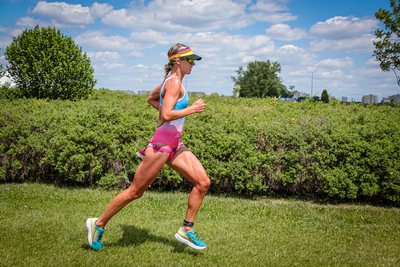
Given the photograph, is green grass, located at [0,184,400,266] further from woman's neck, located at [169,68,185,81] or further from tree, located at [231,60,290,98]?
tree, located at [231,60,290,98]

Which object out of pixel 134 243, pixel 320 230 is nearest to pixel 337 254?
pixel 320 230

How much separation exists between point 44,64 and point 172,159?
33.4 feet

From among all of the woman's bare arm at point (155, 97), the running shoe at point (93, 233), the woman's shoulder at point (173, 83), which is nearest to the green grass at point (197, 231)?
the running shoe at point (93, 233)

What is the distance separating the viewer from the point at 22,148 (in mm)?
6609

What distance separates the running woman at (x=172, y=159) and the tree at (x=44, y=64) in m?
9.58

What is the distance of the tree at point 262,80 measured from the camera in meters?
64.9

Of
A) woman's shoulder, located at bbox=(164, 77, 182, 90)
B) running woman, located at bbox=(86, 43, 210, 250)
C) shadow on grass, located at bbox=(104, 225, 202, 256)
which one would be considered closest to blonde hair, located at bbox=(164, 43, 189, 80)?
running woman, located at bbox=(86, 43, 210, 250)

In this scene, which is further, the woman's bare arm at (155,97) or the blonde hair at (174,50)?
the woman's bare arm at (155,97)

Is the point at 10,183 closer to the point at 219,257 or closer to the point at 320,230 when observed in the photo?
the point at 219,257

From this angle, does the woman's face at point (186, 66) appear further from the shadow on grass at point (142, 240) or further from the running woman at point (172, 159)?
the shadow on grass at point (142, 240)

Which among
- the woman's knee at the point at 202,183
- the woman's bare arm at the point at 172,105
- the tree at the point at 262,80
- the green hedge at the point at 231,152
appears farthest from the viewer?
the tree at the point at 262,80

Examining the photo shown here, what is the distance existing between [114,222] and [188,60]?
2.70m

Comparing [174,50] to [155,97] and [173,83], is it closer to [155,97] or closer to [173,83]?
[173,83]

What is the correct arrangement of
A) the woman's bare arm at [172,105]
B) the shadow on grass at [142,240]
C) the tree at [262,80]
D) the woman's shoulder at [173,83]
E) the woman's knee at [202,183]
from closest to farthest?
1. the woman's bare arm at [172,105]
2. the woman's shoulder at [173,83]
3. the woman's knee at [202,183]
4. the shadow on grass at [142,240]
5. the tree at [262,80]
